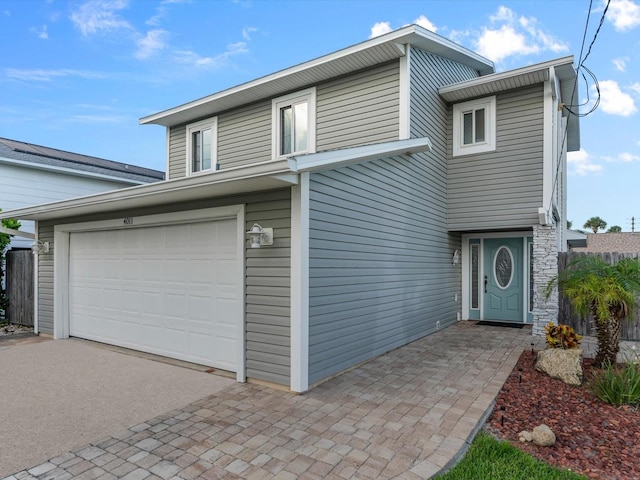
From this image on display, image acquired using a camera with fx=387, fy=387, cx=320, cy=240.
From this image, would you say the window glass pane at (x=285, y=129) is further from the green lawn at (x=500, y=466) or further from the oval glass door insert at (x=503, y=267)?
the green lawn at (x=500, y=466)

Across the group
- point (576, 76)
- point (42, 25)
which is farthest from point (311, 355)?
point (42, 25)

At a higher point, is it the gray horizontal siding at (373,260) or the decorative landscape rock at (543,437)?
the gray horizontal siding at (373,260)

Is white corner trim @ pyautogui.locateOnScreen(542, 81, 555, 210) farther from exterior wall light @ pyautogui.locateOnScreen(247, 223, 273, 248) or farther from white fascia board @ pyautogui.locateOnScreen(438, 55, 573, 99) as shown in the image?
exterior wall light @ pyautogui.locateOnScreen(247, 223, 273, 248)

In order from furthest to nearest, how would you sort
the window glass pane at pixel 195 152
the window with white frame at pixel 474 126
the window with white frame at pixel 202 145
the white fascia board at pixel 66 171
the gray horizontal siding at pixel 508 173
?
the white fascia board at pixel 66 171, the window glass pane at pixel 195 152, the window with white frame at pixel 202 145, the window with white frame at pixel 474 126, the gray horizontal siding at pixel 508 173

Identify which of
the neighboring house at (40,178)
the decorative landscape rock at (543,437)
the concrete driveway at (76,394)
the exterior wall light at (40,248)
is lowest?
the concrete driveway at (76,394)

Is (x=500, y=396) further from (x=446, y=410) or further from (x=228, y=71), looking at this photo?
(x=228, y=71)

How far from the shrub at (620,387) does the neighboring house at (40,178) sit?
13036mm

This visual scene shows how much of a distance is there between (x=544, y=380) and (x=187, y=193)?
16.8ft

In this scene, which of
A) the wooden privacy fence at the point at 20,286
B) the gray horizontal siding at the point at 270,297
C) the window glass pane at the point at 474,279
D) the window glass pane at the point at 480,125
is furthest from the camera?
the window glass pane at the point at 474,279

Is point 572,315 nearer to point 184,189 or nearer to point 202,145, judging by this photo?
point 184,189

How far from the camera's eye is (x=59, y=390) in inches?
180

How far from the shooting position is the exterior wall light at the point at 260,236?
4586 millimetres

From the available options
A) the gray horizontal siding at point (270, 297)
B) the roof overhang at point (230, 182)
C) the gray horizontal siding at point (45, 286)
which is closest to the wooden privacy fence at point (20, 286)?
the gray horizontal siding at point (45, 286)

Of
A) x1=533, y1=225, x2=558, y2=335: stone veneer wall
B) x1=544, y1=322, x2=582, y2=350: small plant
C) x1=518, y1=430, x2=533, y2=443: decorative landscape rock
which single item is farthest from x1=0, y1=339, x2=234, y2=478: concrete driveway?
x1=533, y1=225, x2=558, y2=335: stone veneer wall
